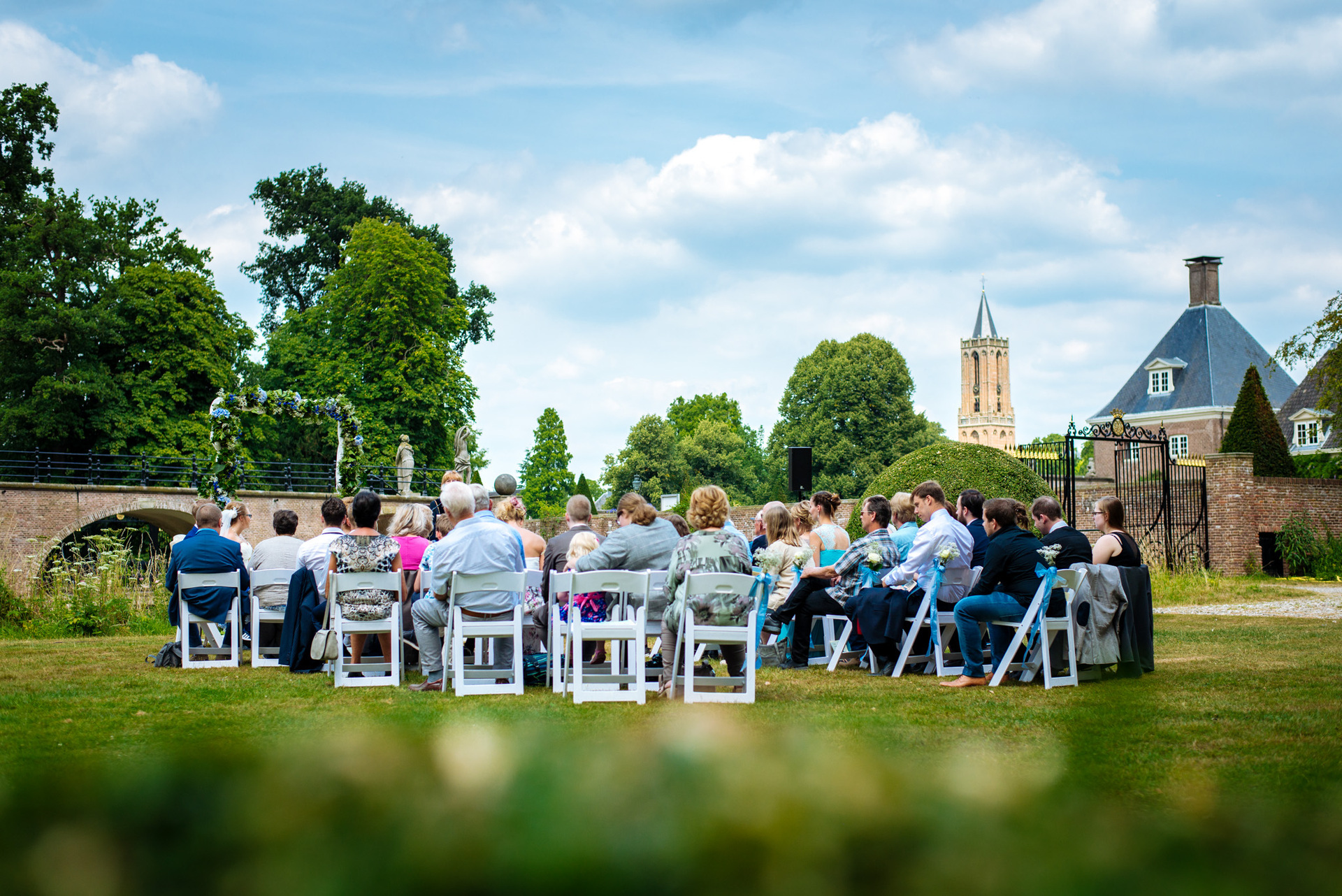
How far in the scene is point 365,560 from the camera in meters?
8.67

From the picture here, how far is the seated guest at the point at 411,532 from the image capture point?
9.73 m

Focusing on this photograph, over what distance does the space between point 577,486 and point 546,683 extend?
47698mm

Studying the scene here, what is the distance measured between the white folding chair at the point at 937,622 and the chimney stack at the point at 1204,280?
4708cm

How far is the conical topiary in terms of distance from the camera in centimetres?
2919

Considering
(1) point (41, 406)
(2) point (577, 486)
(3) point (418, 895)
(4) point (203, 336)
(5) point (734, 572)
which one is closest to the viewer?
(3) point (418, 895)

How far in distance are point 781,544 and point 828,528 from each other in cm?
59

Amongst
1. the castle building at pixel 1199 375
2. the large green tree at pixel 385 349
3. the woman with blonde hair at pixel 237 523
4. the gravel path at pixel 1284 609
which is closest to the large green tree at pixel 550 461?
the large green tree at pixel 385 349

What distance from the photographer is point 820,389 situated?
50.9m

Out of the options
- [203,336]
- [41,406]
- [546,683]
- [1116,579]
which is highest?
[203,336]

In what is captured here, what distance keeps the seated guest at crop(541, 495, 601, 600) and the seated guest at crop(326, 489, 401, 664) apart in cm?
136

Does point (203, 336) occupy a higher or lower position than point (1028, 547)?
higher

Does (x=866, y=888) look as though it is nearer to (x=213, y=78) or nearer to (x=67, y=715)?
(x=67, y=715)

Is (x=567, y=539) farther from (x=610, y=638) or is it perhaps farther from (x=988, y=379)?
(x=988, y=379)

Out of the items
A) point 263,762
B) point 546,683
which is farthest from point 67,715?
point 263,762
